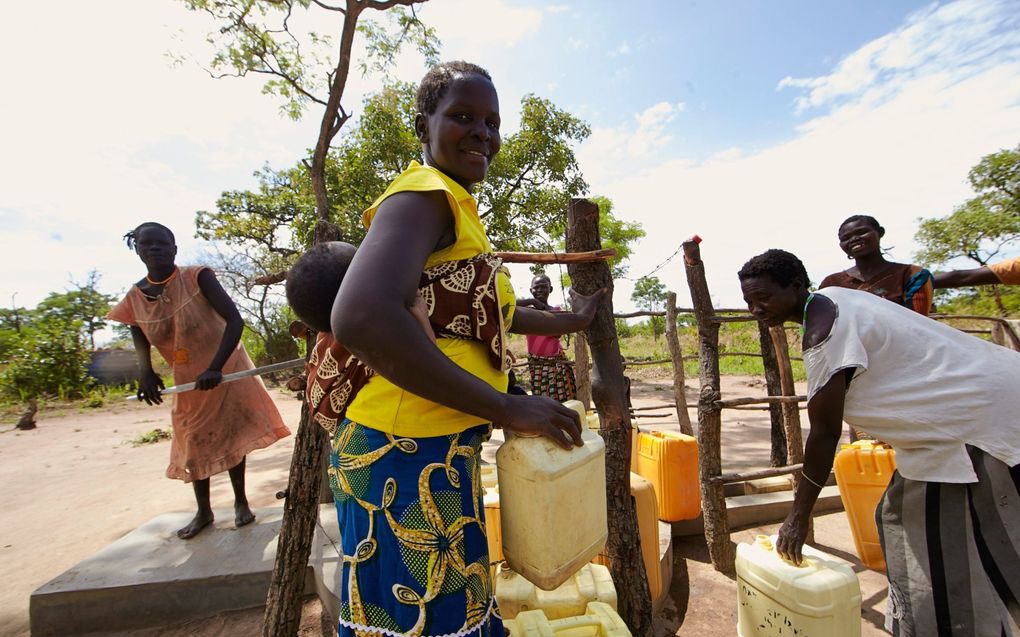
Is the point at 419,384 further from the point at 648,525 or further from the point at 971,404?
the point at 648,525

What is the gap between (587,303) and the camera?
1.80 m

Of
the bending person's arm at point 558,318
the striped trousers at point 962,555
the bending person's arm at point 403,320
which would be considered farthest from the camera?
the bending person's arm at point 558,318

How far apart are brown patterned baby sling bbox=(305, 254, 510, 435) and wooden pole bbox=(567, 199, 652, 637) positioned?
88cm

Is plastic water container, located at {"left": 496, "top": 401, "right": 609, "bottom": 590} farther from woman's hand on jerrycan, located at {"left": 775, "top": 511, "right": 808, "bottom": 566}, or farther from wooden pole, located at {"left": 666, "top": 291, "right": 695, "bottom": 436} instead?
wooden pole, located at {"left": 666, "top": 291, "right": 695, "bottom": 436}

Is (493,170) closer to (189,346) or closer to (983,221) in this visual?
(189,346)

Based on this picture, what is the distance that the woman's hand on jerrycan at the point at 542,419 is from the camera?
0.91 metres

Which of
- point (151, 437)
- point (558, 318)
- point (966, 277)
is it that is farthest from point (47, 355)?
point (966, 277)

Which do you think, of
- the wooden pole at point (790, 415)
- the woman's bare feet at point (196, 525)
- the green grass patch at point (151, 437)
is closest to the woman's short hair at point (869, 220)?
the wooden pole at point (790, 415)

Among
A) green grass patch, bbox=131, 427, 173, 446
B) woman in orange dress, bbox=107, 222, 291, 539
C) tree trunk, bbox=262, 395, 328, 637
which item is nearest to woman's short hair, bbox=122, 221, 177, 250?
woman in orange dress, bbox=107, 222, 291, 539

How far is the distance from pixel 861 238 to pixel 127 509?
6.60 metres

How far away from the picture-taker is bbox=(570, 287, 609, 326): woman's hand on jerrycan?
69.3 inches

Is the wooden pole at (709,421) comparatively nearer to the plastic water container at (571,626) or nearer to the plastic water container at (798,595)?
the plastic water container at (798,595)

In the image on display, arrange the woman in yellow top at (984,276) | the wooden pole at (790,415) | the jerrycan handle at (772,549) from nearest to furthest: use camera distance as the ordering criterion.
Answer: the jerrycan handle at (772,549)
the woman in yellow top at (984,276)
the wooden pole at (790,415)

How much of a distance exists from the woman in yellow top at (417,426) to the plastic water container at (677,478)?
9.67ft
